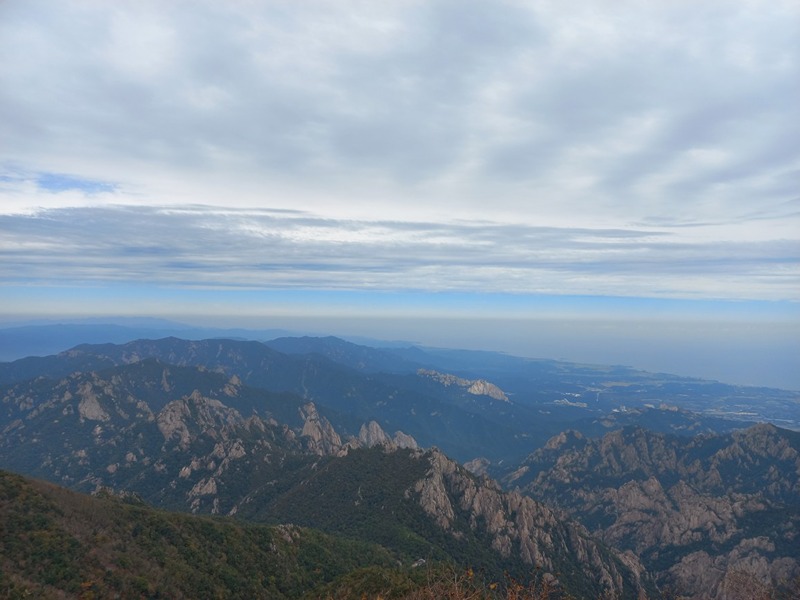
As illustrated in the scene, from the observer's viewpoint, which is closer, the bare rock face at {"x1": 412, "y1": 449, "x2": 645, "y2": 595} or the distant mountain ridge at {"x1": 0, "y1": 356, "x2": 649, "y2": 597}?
the distant mountain ridge at {"x1": 0, "y1": 356, "x2": 649, "y2": 597}

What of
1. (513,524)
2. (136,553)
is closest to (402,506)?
(513,524)

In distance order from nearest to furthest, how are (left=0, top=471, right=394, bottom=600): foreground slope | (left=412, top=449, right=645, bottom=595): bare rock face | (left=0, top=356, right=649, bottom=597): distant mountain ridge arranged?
(left=0, top=471, right=394, bottom=600): foreground slope < (left=0, top=356, right=649, bottom=597): distant mountain ridge < (left=412, top=449, right=645, bottom=595): bare rock face

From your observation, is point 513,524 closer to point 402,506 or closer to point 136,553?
point 402,506

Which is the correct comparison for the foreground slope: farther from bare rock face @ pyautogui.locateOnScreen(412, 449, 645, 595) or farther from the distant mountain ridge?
bare rock face @ pyautogui.locateOnScreen(412, 449, 645, 595)

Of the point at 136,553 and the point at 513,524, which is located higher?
the point at 136,553

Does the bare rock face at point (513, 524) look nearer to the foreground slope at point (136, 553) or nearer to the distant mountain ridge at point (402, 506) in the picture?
the distant mountain ridge at point (402, 506)

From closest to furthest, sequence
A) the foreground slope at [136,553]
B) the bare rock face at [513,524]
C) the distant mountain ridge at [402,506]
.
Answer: the foreground slope at [136,553] < the distant mountain ridge at [402,506] < the bare rock face at [513,524]

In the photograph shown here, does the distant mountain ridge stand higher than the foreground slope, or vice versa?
the foreground slope

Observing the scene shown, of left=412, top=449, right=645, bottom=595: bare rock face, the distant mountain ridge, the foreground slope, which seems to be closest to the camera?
the foreground slope

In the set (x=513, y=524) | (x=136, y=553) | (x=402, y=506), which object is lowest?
(x=513, y=524)

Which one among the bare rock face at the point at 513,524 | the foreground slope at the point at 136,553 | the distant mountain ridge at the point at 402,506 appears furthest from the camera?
the bare rock face at the point at 513,524

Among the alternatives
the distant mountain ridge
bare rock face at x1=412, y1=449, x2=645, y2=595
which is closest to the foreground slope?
the distant mountain ridge

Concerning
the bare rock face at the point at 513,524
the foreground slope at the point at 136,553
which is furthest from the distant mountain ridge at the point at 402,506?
the foreground slope at the point at 136,553
